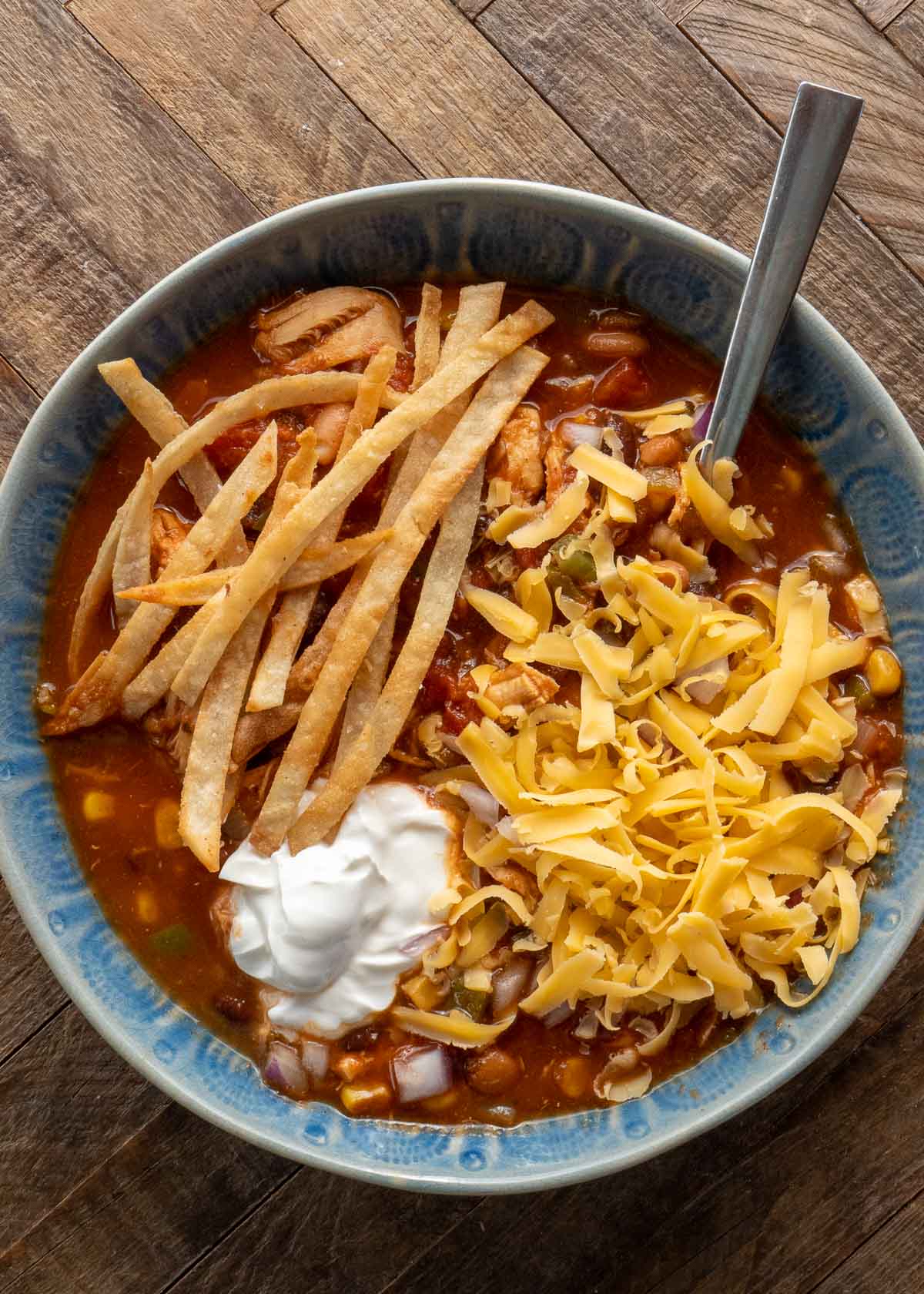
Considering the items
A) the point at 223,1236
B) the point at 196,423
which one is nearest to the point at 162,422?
the point at 196,423

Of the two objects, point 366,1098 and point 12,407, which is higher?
point 12,407

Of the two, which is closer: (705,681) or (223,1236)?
(705,681)

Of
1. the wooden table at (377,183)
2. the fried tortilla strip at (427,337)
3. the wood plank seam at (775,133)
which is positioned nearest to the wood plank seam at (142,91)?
A: the wooden table at (377,183)

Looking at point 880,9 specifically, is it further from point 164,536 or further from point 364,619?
point 164,536

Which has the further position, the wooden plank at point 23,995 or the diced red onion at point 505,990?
the wooden plank at point 23,995

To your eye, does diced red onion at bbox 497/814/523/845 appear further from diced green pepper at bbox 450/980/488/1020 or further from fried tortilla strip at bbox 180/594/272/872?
fried tortilla strip at bbox 180/594/272/872

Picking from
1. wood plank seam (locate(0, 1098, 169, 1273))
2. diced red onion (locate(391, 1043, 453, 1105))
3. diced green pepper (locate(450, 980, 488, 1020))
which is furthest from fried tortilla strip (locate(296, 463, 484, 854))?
wood plank seam (locate(0, 1098, 169, 1273))

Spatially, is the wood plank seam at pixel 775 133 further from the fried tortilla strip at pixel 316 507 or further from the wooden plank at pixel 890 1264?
the wooden plank at pixel 890 1264
